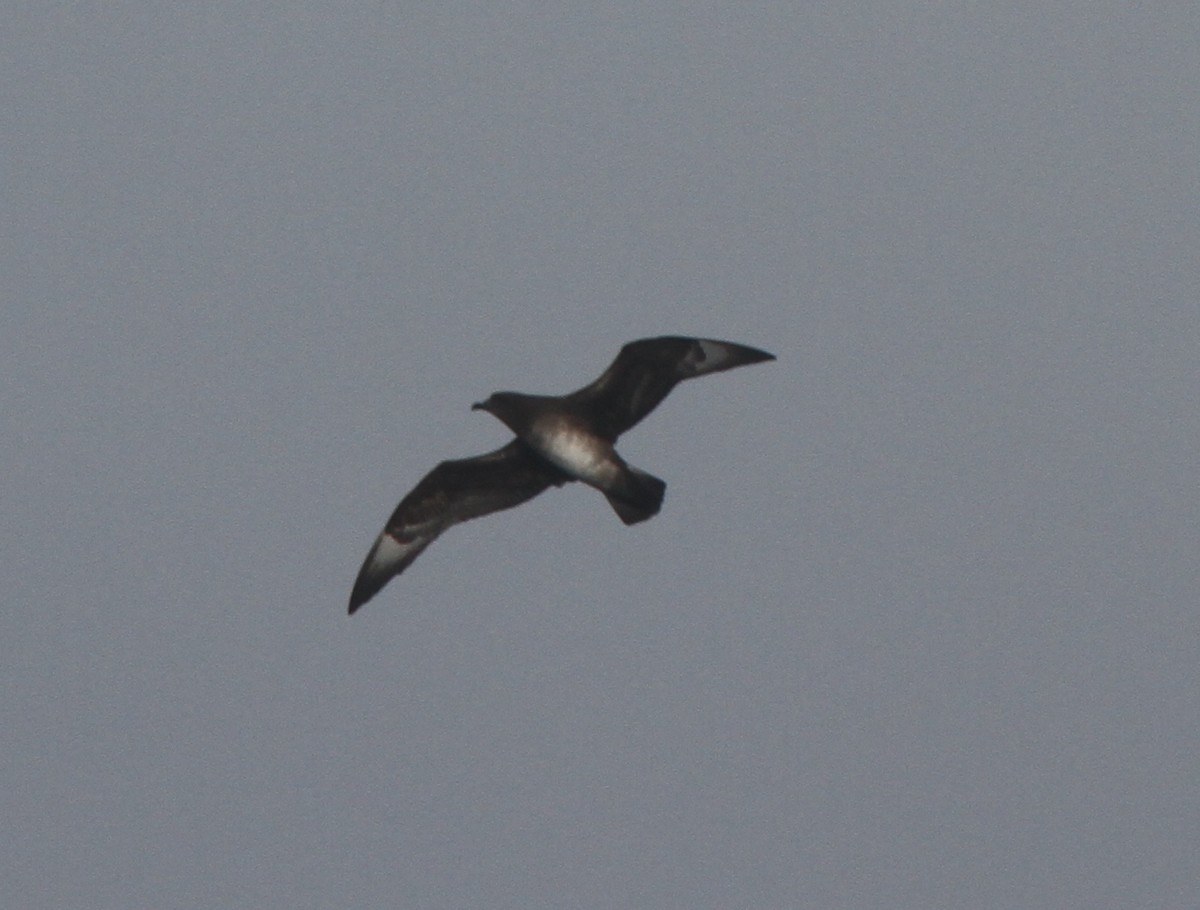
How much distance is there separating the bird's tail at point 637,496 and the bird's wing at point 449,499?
96 centimetres

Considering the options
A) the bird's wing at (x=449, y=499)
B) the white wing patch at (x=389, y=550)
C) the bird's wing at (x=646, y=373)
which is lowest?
the white wing patch at (x=389, y=550)

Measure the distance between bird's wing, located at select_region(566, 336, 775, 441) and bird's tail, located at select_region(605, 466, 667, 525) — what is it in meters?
0.45

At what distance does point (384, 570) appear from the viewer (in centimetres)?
1791

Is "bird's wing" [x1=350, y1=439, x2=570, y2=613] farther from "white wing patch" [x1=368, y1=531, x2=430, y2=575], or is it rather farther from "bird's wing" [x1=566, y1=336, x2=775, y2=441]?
"bird's wing" [x1=566, y1=336, x2=775, y2=441]

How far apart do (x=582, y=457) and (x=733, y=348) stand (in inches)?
52.7

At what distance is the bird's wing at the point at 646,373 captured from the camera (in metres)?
15.8

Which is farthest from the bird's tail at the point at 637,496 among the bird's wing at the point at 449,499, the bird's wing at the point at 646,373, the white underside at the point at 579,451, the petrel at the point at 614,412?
the bird's wing at the point at 449,499

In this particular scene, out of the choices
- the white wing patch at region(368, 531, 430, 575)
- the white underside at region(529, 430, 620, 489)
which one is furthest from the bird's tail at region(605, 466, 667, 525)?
the white wing patch at region(368, 531, 430, 575)

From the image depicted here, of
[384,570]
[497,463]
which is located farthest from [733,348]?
[384,570]

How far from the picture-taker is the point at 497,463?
17109 mm

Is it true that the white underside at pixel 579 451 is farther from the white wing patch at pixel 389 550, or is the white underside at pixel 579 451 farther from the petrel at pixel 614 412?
the white wing patch at pixel 389 550

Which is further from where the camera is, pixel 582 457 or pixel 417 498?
pixel 417 498

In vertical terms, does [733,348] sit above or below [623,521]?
above

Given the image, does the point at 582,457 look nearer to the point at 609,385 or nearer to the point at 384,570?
the point at 609,385
